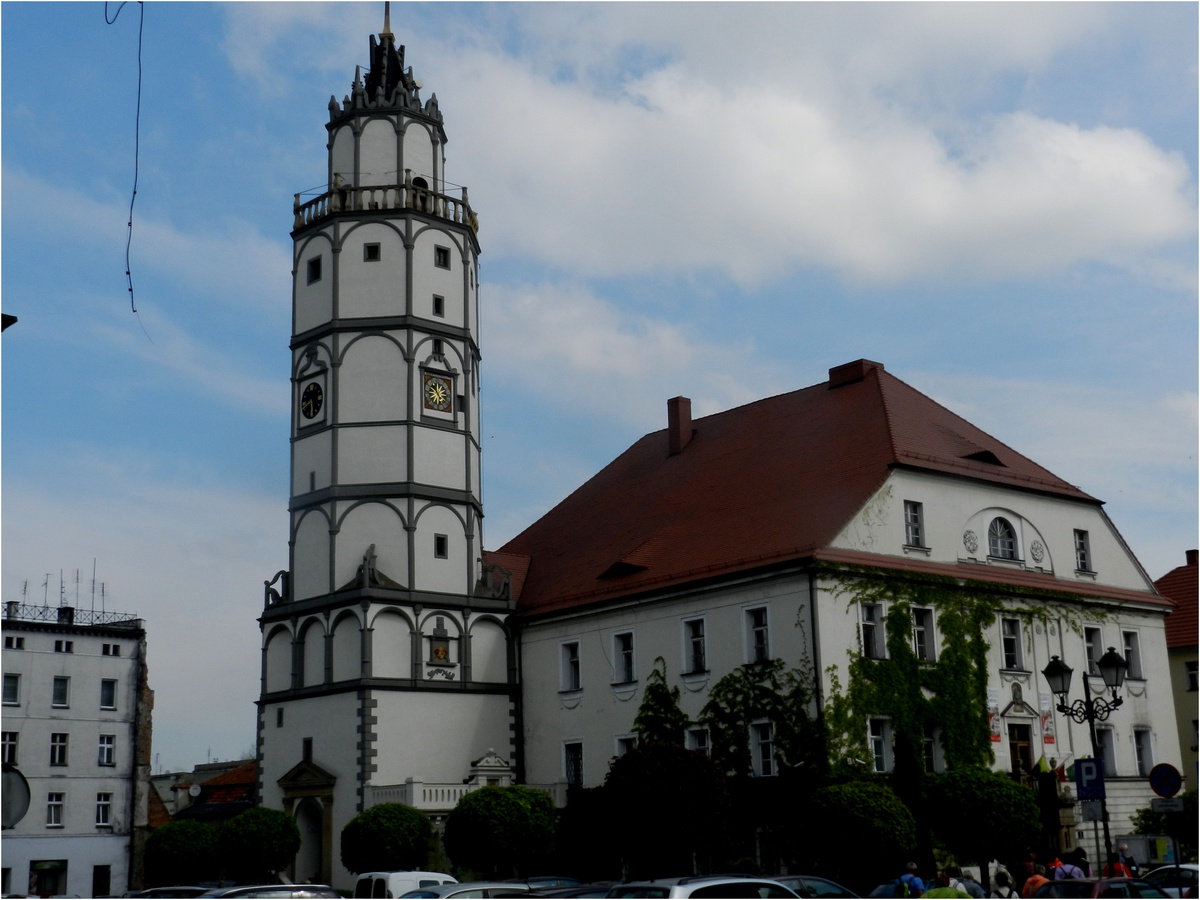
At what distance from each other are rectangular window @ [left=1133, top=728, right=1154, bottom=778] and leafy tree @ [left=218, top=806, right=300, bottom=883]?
82.8 feet

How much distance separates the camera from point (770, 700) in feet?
131

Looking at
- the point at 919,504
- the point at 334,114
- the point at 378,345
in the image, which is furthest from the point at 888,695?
the point at 334,114

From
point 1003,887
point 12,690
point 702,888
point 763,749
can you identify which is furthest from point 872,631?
point 12,690

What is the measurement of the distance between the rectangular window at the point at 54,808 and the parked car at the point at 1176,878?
45.7m

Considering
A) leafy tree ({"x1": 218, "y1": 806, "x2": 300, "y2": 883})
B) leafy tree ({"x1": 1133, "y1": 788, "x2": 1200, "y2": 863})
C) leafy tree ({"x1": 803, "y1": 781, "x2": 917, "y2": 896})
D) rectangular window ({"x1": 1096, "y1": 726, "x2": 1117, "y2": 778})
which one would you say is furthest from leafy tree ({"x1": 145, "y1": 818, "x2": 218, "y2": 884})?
A: rectangular window ({"x1": 1096, "y1": 726, "x2": 1117, "y2": 778})

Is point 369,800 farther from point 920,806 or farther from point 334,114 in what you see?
point 334,114

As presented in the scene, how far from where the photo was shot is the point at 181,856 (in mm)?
41656

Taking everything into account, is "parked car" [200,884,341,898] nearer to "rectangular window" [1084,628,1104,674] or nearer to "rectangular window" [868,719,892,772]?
"rectangular window" [868,719,892,772]

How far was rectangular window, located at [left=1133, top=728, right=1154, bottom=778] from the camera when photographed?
45.2 metres

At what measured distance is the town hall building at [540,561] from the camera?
139ft

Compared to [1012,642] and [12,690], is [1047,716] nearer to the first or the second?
[1012,642]

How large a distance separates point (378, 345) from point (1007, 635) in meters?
21.3

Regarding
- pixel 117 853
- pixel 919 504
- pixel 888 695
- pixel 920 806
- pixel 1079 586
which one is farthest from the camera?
pixel 117 853

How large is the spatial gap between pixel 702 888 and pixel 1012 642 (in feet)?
80.1
